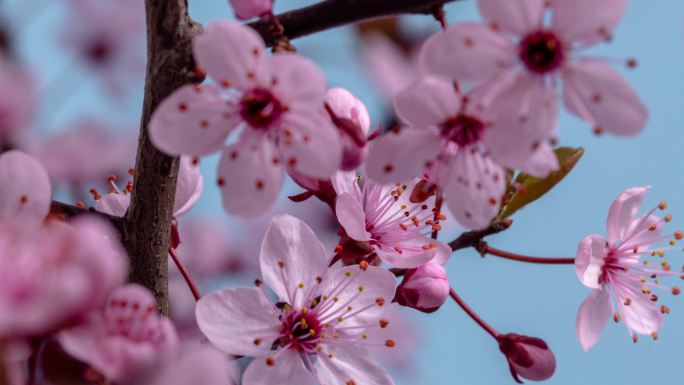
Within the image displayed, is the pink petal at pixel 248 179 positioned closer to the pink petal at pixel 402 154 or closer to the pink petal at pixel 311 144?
the pink petal at pixel 311 144

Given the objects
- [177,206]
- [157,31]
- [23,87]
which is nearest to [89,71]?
[23,87]

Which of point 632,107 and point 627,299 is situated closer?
point 632,107

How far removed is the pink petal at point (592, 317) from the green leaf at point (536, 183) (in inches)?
8.9

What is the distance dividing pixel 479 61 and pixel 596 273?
720 millimetres

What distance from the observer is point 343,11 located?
1.19m

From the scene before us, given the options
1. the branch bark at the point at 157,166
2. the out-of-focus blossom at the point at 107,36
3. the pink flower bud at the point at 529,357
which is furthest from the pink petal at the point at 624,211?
the out-of-focus blossom at the point at 107,36

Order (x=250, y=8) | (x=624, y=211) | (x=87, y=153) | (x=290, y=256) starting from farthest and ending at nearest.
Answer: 1. (x=87, y=153)
2. (x=624, y=211)
3. (x=290, y=256)
4. (x=250, y=8)

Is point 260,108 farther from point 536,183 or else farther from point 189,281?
point 536,183

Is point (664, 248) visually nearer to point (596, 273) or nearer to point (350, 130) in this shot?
point (596, 273)

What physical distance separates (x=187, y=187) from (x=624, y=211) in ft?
3.00

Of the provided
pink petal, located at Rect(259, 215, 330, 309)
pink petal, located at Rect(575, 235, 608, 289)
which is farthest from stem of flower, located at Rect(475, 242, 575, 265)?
pink petal, located at Rect(259, 215, 330, 309)

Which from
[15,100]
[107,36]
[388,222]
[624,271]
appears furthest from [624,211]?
[107,36]

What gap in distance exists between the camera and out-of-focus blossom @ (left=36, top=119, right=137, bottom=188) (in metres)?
2.91

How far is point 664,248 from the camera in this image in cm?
186
